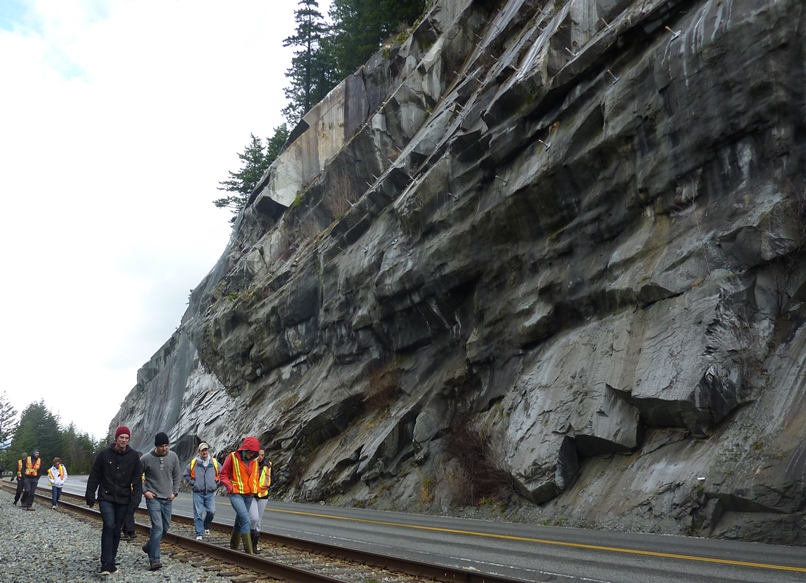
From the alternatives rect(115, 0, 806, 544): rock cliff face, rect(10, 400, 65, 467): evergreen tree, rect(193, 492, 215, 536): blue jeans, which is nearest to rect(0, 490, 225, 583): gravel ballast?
rect(193, 492, 215, 536): blue jeans

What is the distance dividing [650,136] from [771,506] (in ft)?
32.1

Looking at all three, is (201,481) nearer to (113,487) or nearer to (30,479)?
(113,487)

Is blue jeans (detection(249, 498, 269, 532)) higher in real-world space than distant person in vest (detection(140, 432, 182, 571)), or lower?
lower

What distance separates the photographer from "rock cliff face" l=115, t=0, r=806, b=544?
13.6 m

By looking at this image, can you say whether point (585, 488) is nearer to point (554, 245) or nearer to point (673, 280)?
point (673, 280)

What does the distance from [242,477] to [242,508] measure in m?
0.50

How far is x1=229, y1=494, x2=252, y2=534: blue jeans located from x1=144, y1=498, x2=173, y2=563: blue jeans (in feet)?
3.16

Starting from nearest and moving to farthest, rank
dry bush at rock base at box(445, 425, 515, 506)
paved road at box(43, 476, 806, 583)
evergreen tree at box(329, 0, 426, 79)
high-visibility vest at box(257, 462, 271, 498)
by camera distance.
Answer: paved road at box(43, 476, 806, 583) < high-visibility vest at box(257, 462, 271, 498) < dry bush at rock base at box(445, 425, 515, 506) < evergreen tree at box(329, 0, 426, 79)

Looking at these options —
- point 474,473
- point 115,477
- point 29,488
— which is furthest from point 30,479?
point 115,477

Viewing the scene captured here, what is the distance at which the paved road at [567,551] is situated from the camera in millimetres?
7426

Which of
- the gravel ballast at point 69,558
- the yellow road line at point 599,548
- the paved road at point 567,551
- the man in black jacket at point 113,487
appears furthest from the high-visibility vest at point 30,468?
the man in black jacket at point 113,487

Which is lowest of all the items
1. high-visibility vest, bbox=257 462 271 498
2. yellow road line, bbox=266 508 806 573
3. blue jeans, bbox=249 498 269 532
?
yellow road line, bbox=266 508 806 573

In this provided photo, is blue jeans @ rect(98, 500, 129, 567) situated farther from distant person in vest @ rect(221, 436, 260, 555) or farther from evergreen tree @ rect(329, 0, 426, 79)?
evergreen tree @ rect(329, 0, 426, 79)

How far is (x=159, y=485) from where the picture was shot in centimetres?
900
